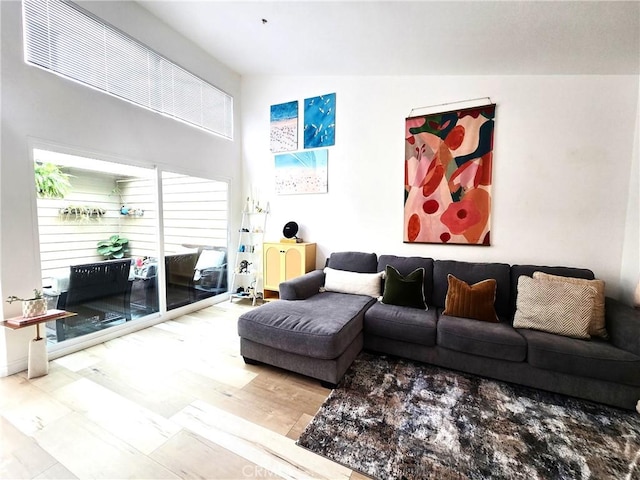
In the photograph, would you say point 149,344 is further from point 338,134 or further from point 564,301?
point 564,301

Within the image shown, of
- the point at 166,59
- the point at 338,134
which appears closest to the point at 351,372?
the point at 338,134

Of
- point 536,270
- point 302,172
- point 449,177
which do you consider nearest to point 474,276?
point 536,270

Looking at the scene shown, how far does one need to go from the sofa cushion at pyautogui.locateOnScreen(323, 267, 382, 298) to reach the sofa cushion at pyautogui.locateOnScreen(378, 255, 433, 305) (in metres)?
0.18

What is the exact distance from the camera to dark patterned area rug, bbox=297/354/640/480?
1.35 metres

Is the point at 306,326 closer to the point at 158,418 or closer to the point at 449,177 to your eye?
the point at 158,418

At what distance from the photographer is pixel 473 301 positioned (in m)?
2.31

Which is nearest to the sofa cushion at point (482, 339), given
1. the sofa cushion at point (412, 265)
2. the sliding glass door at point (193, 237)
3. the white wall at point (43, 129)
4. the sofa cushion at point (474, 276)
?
the sofa cushion at point (474, 276)

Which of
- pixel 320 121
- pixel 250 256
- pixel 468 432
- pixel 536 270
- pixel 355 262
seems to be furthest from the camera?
pixel 250 256

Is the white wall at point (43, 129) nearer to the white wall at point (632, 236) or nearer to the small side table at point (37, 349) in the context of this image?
the small side table at point (37, 349)

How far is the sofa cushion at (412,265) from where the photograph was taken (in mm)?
2775

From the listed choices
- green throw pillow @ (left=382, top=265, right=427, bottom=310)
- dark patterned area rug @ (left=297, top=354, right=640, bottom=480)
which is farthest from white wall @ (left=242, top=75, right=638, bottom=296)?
dark patterned area rug @ (left=297, top=354, right=640, bottom=480)

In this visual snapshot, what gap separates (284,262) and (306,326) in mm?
1657

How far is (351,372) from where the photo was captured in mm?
2209

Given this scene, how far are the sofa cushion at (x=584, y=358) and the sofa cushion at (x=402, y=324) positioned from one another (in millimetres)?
686
